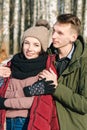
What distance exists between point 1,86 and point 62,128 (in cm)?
53

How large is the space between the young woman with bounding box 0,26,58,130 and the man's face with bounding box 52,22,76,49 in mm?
102

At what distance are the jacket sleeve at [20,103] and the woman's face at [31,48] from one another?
31 cm

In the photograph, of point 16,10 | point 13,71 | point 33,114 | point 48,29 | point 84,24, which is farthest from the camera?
point 16,10

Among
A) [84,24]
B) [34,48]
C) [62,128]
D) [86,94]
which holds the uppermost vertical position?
[34,48]

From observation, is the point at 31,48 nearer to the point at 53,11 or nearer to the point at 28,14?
the point at 53,11

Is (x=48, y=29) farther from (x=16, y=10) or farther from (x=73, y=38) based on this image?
(x=16, y=10)

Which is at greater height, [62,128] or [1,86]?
[1,86]

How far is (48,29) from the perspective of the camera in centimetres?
327

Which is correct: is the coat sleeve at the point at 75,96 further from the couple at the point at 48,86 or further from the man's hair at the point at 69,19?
the man's hair at the point at 69,19

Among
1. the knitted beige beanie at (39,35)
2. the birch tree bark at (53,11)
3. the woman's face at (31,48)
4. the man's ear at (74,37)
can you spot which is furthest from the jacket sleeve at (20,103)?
the birch tree bark at (53,11)

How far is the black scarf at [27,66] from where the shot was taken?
2.97 metres

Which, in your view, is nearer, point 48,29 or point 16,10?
point 48,29

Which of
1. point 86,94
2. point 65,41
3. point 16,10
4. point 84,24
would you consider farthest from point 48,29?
point 16,10

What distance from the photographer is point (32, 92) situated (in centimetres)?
291
